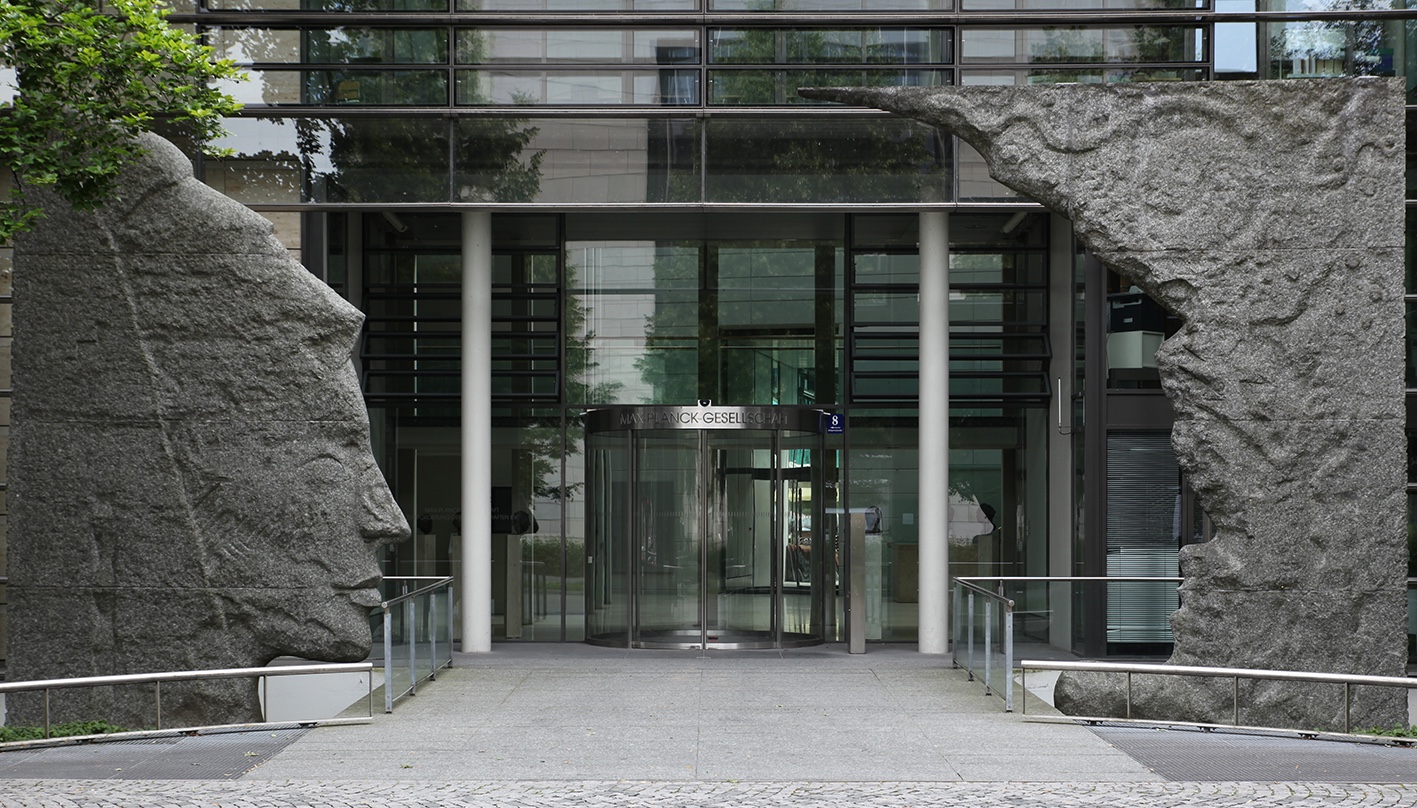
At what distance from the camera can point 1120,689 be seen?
1024 centimetres

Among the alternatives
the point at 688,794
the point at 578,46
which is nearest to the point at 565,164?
the point at 578,46

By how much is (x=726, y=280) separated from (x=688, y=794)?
10.3m

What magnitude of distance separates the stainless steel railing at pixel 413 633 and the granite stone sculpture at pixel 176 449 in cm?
53

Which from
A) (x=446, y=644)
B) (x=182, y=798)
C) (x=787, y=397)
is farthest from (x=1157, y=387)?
(x=182, y=798)

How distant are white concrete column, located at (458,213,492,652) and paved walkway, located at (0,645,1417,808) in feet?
11.9

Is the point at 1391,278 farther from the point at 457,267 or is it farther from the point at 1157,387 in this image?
the point at 457,267

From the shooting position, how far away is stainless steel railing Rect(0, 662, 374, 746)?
9344 mm

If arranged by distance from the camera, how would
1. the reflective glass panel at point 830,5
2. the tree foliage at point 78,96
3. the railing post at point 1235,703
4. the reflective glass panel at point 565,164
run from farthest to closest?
1. the reflective glass panel at point 830,5
2. the reflective glass panel at point 565,164
3. the tree foliage at point 78,96
4. the railing post at point 1235,703

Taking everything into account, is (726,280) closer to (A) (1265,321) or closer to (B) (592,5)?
(B) (592,5)

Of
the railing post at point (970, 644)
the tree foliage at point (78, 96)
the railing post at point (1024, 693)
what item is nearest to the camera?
the tree foliage at point (78, 96)

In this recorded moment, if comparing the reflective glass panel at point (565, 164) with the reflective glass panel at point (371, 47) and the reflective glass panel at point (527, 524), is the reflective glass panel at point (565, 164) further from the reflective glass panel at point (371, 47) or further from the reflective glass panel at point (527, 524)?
the reflective glass panel at point (527, 524)

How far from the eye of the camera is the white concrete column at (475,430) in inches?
634

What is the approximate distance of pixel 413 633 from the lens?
478 inches

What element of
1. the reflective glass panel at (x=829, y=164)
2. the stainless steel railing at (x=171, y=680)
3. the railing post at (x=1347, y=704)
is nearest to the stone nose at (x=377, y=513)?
the stainless steel railing at (x=171, y=680)
